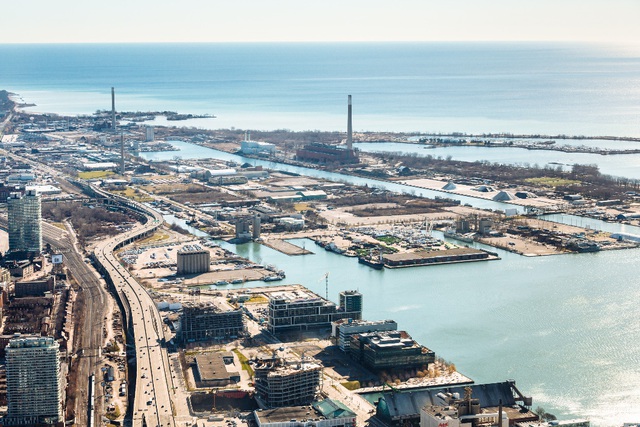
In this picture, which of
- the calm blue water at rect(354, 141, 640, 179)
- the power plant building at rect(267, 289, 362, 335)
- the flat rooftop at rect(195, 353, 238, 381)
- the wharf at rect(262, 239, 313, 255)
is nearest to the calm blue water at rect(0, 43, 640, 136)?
the calm blue water at rect(354, 141, 640, 179)

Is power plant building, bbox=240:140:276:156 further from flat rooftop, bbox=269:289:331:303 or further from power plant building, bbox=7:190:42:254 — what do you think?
flat rooftop, bbox=269:289:331:303

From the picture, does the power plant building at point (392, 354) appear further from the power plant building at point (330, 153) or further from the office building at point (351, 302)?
the power plant building at point (330, 153)

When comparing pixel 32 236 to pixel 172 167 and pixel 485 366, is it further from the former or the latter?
pixel 172 167

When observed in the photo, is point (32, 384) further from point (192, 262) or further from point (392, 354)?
point (192, 262)

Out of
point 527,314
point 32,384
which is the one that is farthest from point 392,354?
point 32,384

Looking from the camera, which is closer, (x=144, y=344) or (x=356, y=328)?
(x=356, y=328)

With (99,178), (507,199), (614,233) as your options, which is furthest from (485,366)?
(99,178)
